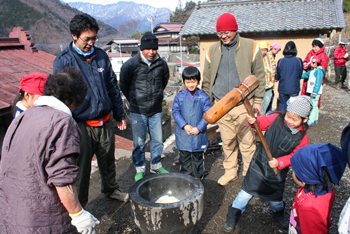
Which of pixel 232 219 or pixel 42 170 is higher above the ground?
pixel 42 170

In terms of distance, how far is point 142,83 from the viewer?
378 cm

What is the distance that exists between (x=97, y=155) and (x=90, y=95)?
805 mm

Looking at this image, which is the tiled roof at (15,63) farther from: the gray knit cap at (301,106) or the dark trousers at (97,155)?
the gray knit cap at (301,106)

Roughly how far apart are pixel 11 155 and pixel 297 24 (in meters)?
11.2

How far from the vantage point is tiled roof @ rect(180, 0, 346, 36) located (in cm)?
1021

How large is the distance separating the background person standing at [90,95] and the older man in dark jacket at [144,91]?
51 centimetres

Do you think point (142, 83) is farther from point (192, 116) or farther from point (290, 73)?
point (290, 73)

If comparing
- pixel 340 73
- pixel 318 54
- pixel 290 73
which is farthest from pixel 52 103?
pixel 340 73

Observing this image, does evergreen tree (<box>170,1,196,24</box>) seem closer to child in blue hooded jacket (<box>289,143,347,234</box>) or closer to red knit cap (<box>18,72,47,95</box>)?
red knit cap (<box>18,72,47,95</box>)

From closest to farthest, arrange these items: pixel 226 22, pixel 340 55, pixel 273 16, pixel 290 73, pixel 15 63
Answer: pixel 226 22 < pixel 290 73 < pixel 15 63 < pixel 273 16 < pixel 340 55

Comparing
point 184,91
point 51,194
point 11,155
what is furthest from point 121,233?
point 184,91

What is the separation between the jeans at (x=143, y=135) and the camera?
12.7ft

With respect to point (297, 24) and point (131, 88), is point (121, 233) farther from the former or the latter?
point (297, 24)

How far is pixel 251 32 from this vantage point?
35.3 ft
